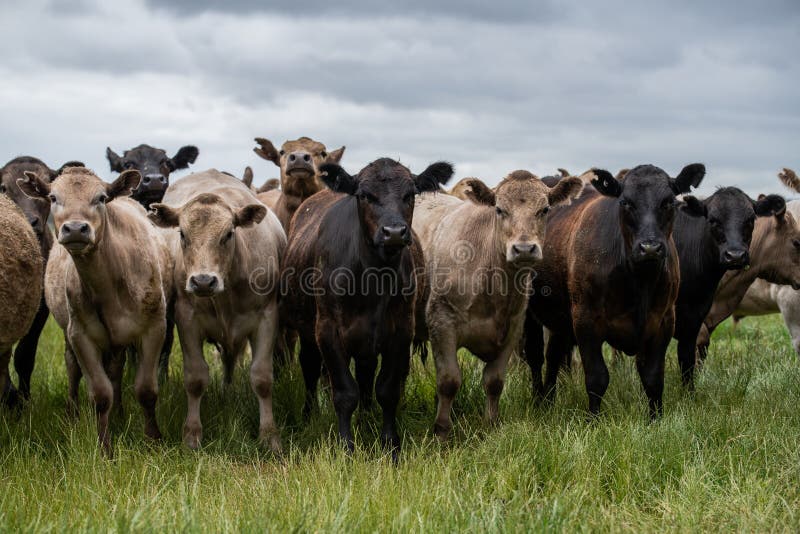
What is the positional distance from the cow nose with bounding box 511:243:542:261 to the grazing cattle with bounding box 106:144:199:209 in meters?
4.54

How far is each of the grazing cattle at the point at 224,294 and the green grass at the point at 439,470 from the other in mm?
400

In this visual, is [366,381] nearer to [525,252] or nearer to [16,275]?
[525,252]

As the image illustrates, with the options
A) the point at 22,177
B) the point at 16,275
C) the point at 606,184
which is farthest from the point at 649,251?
the point at 22,177

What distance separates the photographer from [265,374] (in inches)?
286

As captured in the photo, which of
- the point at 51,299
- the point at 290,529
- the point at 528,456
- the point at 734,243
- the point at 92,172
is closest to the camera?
the point at 290,529

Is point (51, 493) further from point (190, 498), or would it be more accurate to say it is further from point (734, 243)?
point (734, 243)

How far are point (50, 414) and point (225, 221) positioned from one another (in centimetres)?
254

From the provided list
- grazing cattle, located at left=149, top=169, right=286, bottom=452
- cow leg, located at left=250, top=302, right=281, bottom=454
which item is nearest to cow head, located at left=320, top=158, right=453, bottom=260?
grazing cattle, located at left=149, top=169, right=286, bottom=452

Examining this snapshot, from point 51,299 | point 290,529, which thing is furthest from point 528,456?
point 51,299

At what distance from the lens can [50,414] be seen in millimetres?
7836

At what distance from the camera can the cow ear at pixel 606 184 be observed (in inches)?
282

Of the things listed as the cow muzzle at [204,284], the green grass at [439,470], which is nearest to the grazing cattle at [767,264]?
the green grass at [439,470]

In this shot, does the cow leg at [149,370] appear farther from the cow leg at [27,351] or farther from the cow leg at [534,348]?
the cow leg at [534,348]

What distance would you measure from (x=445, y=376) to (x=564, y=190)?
1.80 metres
